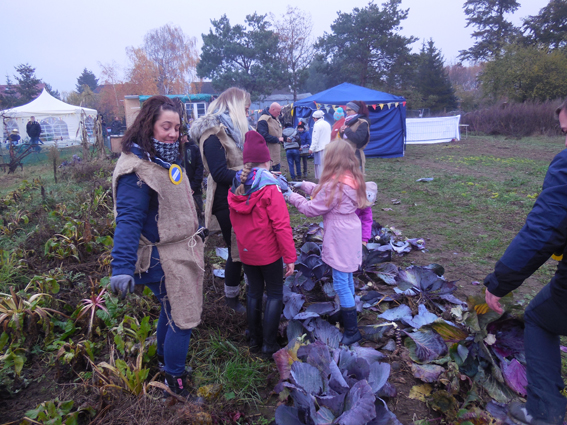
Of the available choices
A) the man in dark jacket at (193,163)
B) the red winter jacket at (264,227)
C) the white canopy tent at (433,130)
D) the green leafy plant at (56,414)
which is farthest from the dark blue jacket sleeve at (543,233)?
the white canopy tent at (433,130)

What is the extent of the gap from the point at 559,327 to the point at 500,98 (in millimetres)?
28598

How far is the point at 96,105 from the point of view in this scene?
4397cm

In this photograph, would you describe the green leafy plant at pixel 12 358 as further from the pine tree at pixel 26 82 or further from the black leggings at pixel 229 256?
the pine tree at pixel 26 82

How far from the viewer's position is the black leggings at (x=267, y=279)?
2535mm

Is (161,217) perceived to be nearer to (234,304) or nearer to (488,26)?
(234,304)

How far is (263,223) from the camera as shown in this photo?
2385 mm

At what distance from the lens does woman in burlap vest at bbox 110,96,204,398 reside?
1770 mm

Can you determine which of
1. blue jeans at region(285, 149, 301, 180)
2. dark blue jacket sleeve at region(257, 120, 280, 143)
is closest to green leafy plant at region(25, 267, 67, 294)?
dark blue jacket sleeve at region(257, 120, 280, 143)

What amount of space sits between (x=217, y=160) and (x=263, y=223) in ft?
2.40

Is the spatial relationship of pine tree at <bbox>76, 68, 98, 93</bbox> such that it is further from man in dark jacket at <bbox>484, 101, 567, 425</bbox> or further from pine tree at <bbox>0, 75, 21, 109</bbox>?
man in dark jacket at <bbox>484, 101, 567, 425</bbox>

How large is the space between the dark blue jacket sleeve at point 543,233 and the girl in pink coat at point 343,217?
3.63 feet

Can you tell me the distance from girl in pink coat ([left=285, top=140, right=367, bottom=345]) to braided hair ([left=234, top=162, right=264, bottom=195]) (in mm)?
507

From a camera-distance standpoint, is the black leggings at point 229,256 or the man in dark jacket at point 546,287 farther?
the black leggings at point 229,256

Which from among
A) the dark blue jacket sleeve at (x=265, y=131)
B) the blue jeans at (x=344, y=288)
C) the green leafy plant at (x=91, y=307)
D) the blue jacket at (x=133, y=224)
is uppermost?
the dark blue jacket sleeve at (x=265, y=131)
